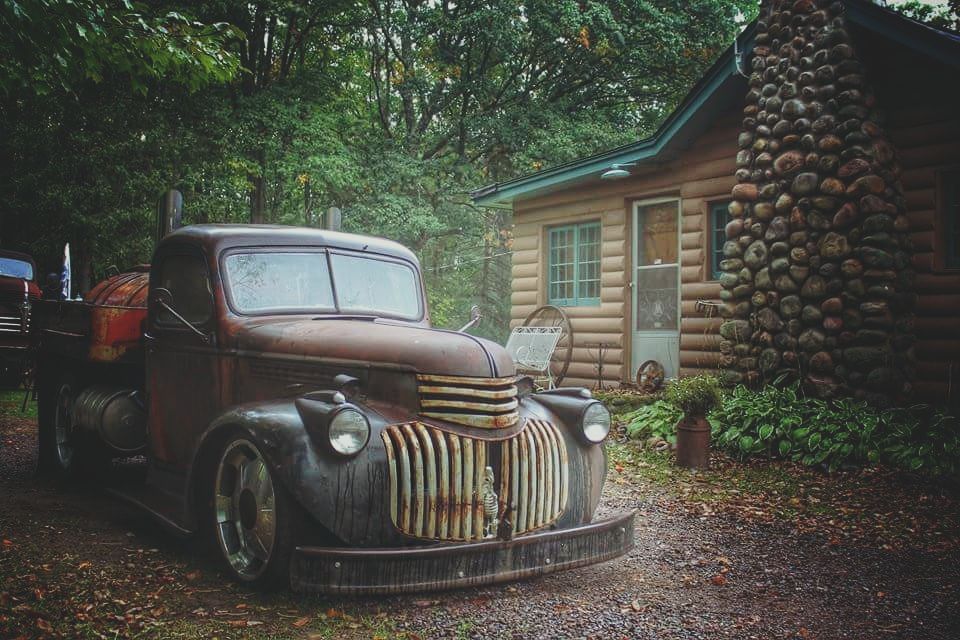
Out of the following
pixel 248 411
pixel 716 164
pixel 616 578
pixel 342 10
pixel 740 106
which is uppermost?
pixel 342 10

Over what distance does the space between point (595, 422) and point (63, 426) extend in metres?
4.84

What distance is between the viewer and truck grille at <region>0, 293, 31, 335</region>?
13086 mm

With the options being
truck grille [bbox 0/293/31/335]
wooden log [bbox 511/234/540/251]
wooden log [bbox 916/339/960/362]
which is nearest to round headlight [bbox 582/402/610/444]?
wooden log [bbox 916/339/960/362]

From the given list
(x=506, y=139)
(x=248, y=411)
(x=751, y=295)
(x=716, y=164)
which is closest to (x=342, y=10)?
(x=506, y=139)

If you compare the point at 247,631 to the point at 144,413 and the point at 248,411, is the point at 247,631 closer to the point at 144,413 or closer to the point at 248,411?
the point at 248,411

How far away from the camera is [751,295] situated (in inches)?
336

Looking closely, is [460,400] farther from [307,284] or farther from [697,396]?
[697,396]

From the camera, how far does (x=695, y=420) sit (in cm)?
715

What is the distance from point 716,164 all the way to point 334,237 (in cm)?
699

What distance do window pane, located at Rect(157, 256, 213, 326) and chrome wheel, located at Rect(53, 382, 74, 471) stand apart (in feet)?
6.45

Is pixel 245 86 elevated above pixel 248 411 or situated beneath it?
elevated above

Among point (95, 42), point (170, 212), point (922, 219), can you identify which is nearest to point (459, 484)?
point (170, 212)

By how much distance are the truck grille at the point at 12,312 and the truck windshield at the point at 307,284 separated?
411 inches

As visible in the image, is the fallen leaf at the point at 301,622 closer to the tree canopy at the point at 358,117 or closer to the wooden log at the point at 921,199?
the wooden log at the point at 921,199
